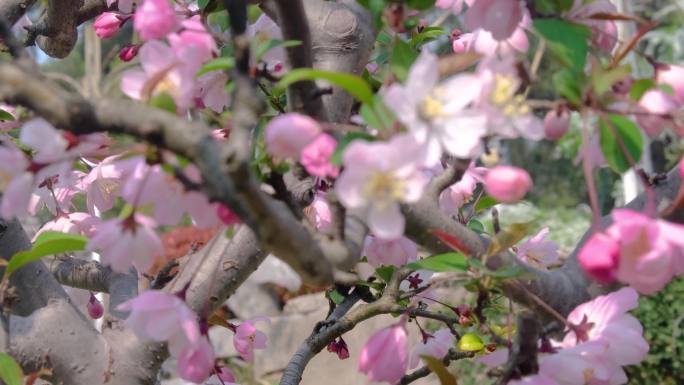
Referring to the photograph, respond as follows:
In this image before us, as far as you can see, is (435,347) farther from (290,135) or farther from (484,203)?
(290,135)

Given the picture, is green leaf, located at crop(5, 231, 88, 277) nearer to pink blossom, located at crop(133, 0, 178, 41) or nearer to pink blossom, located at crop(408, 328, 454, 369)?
pink blossom, located at crop(133, 0, 178, 41)

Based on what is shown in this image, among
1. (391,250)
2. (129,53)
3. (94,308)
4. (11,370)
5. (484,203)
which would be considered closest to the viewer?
(11,370)

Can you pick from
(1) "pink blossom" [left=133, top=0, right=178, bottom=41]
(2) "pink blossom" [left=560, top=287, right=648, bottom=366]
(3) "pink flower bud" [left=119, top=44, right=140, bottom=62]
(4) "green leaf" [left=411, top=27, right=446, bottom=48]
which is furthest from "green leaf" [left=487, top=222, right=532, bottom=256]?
(3) "pink flower bud" [left=119, top=44, right=140, bottom=62]

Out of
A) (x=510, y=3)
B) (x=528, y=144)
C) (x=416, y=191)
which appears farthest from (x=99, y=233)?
(x=528, y=144)

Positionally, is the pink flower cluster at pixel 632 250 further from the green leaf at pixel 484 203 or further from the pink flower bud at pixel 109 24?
the pink flower bud at pixel 109 24

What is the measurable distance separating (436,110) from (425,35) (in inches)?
23.7

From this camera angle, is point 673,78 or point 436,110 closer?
point 436,110

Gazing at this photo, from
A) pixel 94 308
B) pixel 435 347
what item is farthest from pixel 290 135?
pixel 94 308

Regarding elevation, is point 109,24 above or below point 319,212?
above

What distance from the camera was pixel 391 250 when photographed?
1.01 meters

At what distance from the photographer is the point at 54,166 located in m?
0.61

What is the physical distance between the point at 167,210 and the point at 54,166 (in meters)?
0.09

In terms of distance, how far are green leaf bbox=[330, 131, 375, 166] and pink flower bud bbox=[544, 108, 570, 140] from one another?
149 mm

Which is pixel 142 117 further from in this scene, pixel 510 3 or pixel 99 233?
pixel 510 3
